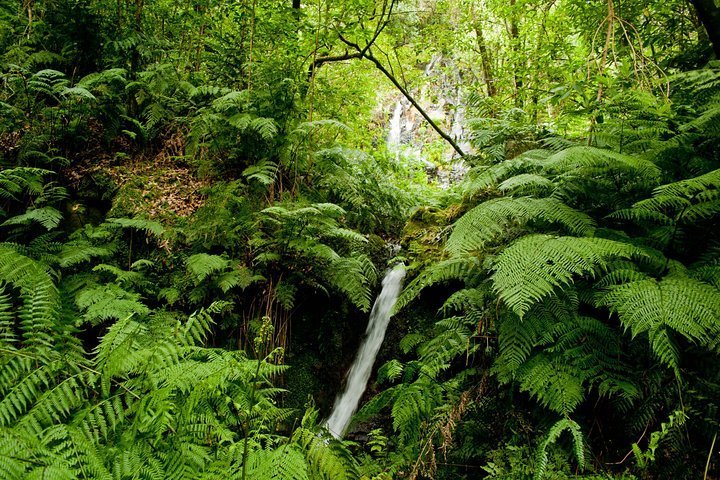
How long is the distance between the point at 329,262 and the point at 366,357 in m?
1.15

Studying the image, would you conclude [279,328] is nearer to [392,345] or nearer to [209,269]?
[209,269]

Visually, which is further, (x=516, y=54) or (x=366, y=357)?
(x=516, y=54)

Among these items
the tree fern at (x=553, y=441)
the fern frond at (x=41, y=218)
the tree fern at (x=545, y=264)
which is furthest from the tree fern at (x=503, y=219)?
the fern frond at (x=41, y=218)

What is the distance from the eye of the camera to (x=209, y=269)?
11.8 ft

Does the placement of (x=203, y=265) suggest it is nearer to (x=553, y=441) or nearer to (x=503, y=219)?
(x=503, y=219)

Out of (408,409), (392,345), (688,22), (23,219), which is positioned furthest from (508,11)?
(23,219)

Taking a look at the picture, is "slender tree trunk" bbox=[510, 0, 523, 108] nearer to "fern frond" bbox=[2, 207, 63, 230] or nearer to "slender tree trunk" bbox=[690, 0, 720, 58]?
"slender tree trunk" bbox=[690, 0, 720, 58]

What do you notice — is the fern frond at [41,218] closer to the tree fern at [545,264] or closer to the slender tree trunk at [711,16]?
the tree fern at [545,264]

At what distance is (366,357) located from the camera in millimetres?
4191

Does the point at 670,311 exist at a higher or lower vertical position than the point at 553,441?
higher

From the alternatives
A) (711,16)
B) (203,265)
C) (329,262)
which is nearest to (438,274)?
(329,262)

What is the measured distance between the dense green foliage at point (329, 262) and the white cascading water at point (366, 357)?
141mm

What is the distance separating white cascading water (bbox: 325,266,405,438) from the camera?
3.87m

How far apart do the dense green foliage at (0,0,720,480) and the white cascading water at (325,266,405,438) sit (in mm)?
141
